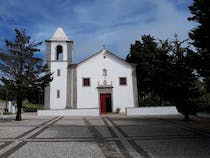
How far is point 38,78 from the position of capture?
57.1ft

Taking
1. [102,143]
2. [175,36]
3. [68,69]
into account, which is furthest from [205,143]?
[68,69]

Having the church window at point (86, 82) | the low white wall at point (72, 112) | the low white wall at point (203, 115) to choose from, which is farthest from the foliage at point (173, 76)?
the church window at point (86, 82)

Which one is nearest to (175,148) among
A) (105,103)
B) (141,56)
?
(105,103)

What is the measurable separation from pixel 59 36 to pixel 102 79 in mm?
8817

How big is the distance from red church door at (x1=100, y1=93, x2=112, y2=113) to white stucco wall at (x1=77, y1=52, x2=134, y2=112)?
0.62 m

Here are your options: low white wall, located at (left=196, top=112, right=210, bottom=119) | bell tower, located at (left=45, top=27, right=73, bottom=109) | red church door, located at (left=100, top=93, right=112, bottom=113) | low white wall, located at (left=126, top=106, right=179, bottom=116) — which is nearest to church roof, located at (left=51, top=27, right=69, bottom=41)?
bell tower, located at (left=45, top=27, right=73, bottom=109)

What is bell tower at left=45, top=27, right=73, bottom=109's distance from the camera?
27266mm

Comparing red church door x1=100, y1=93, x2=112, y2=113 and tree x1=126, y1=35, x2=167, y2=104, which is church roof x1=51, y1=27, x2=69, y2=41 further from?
tree x1=126, y1=35, x2=167, y2=104

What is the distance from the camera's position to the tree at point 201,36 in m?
9.18

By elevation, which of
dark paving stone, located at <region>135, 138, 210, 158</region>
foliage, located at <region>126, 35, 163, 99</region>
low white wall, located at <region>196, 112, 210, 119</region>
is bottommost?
dark paving stone, located at <region>135, 138, 210, 158</region>

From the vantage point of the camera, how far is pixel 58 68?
93.7 feet

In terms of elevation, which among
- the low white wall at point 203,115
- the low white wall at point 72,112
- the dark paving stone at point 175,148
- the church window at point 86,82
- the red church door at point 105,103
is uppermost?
the church window at point 86,82

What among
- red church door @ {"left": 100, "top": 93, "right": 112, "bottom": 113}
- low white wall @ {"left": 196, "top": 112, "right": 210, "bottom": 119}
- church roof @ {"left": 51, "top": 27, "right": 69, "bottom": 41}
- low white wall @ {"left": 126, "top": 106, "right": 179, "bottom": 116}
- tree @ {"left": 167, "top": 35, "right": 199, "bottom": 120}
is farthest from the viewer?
church roof @ {"left": 51, "top": 27, "right": 69, "bottom": 41}

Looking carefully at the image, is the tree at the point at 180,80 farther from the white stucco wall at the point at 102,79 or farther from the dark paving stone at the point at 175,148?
the white stucco wall at the point at 102,79
